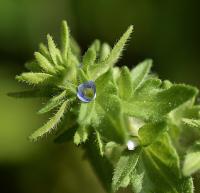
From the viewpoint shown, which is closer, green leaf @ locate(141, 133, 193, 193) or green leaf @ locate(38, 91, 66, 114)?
green leaf @ locate(38, 91, 66, 114)

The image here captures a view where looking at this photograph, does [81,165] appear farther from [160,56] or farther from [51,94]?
[51,94]

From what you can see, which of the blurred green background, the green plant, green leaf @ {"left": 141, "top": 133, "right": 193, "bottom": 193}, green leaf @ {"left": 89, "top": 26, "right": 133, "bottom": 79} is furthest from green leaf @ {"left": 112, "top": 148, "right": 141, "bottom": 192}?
the blurred green background

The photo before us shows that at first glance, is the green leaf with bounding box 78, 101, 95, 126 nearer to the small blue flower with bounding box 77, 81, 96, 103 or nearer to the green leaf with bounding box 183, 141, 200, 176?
the small blue flower with bounding box 77, 81, 96, 103

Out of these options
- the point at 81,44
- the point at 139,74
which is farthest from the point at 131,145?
the point at 81,44

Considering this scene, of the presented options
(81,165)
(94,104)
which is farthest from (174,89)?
(81,165)

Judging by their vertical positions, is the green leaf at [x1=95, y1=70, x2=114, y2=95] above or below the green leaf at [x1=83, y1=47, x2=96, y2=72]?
below

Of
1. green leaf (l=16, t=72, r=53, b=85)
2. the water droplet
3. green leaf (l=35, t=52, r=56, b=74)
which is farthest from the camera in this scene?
the water droplet
